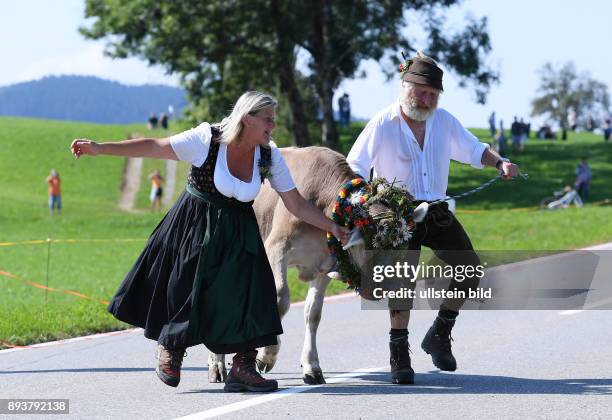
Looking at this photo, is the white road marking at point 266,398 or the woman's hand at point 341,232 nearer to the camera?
the white road marking at point 266,398

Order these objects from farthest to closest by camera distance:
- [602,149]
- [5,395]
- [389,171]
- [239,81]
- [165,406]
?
1. [602,149]
2. [239,81]
3. [389,171]
4. [5,395]
5. [165,406]

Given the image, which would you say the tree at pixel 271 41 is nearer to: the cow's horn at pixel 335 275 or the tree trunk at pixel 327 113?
the tree trunk at pixel 327 113

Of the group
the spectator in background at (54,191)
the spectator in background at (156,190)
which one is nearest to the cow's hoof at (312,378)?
the spectator in background at (156,190)

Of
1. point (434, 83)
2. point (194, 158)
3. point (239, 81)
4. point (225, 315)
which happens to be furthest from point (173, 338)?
point (239, 81)

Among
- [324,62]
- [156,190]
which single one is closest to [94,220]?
[156,190]

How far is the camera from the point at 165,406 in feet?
25.4

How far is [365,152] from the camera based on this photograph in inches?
351

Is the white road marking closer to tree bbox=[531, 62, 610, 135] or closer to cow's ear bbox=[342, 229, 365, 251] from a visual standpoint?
cow's ear bbox=[342, 229, 365, 251]

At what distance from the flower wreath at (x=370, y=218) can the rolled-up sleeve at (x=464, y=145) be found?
2.94 ft

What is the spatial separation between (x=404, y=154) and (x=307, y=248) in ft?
3.20

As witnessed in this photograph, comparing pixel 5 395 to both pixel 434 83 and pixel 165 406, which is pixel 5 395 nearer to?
pixel 165 406

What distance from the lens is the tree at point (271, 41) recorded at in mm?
40625

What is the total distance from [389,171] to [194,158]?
60.8 inches

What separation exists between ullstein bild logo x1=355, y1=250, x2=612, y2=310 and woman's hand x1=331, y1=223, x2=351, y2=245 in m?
0.18
